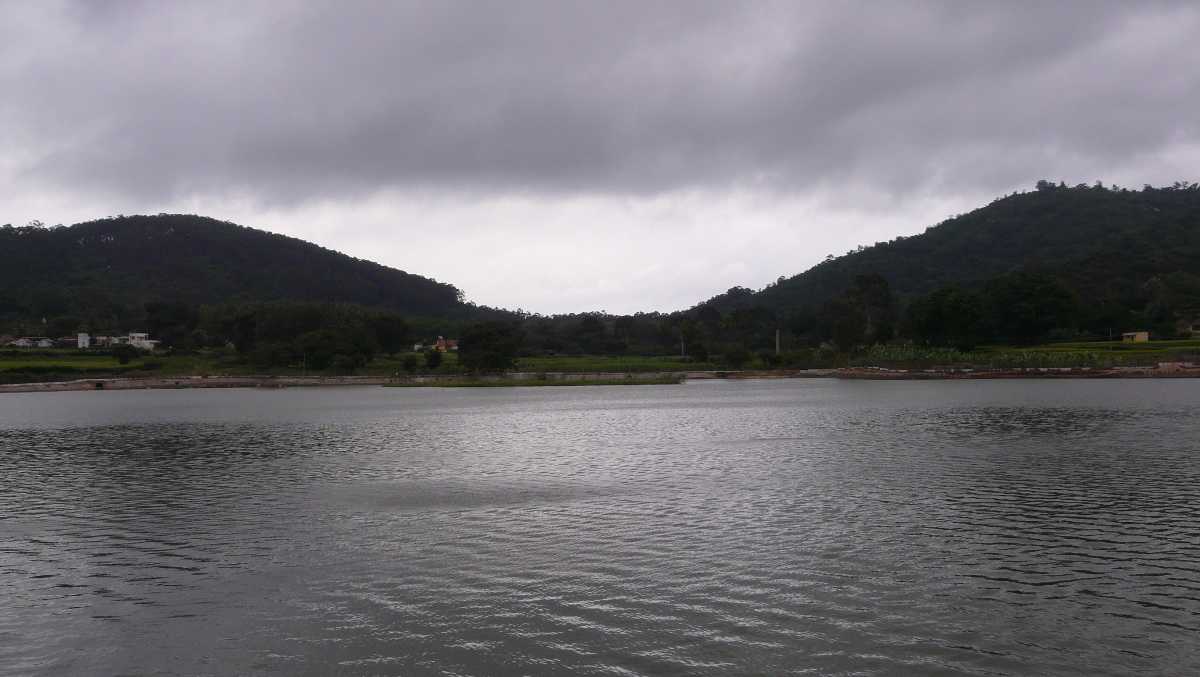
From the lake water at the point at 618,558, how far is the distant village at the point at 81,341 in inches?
5597

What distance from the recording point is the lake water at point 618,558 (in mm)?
11812

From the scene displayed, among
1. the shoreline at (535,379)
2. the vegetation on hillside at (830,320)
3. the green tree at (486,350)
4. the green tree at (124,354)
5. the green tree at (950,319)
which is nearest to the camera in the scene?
the shoreline at (535,379)

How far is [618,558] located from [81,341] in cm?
17815

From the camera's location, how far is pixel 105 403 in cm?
8169

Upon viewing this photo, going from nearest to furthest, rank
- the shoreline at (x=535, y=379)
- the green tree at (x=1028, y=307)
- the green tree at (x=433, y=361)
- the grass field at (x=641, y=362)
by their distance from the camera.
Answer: the grass field at (x=641, y=362)
the shoreline at (x=535, y=379)
the green tree at (x=1028, y=307)
the green tree at (x=433, y=361)

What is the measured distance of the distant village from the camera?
519 feet

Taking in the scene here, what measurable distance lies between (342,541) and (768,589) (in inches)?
403

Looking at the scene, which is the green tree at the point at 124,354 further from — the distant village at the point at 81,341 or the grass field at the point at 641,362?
the distant village at the point at 81,341

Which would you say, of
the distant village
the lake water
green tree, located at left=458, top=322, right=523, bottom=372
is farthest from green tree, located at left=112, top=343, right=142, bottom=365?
the lake water

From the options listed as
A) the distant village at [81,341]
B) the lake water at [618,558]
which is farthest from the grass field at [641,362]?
the lake water at [618,558]

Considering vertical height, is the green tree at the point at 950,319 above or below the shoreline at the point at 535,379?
above

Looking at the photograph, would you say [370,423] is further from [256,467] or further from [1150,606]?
[1150,606]

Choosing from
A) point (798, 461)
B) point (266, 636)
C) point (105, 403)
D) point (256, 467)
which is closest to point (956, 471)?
point (798, 461)

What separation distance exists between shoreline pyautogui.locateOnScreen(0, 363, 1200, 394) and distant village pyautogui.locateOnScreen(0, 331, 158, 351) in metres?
42.3
